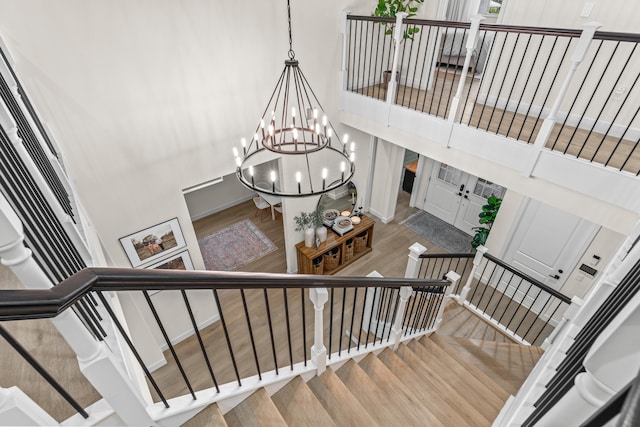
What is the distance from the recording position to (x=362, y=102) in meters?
4.95

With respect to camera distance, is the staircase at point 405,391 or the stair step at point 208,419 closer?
the stair step at point 208,419

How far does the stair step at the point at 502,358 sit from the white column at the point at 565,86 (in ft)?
6.76

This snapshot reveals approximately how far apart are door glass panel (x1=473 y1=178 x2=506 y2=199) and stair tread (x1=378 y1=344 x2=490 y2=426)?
415 centimetres

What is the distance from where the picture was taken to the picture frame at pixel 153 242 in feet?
12.6

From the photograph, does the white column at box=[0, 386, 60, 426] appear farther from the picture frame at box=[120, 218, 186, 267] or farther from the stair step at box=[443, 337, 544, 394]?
the stair step at box=[443, 337, 544, 394]

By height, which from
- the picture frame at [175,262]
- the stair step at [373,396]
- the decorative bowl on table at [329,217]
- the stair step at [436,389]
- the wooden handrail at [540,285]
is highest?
the stair step at [373,396]

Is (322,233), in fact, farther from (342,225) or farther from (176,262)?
(176,262)

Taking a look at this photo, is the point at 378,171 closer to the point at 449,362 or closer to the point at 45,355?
the point at 449,362

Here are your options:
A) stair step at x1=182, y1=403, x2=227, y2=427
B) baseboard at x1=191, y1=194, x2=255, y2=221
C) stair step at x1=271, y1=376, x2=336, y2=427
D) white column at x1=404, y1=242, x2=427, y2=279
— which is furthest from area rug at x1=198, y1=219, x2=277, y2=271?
stair step at x1=182, y1=403, x2=227, y2=427

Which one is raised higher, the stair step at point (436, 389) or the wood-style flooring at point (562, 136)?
the wood-style flooring at point (562, 136)

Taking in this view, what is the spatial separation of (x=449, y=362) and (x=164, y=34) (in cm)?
441

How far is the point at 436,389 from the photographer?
265 cm

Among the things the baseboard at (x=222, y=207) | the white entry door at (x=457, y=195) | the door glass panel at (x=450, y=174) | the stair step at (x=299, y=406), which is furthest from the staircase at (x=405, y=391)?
the baseboard at (x=222, y=207)

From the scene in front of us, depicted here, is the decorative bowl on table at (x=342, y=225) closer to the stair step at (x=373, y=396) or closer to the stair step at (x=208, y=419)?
the stair step at (x=373, y=396)
